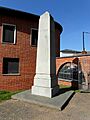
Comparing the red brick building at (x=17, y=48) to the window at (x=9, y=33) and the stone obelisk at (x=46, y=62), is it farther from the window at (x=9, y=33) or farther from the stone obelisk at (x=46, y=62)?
the stone obelisk at (x=46, y=62)

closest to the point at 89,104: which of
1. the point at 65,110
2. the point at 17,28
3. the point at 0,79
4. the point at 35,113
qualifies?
the point at 65,110

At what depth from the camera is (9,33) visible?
44.3ft

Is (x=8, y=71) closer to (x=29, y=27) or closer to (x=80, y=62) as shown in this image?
(x=29, y=27)

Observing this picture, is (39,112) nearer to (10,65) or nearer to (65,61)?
(10,65)

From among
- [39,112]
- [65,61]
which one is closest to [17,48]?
[65,61]

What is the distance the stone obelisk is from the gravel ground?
1.46m

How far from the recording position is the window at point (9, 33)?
1327cm

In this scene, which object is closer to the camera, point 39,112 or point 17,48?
point 39,112

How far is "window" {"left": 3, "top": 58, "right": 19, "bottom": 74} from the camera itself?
43.2ft

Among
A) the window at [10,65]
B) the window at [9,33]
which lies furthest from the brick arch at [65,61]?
the window at [9,33]

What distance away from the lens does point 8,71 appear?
13281mm

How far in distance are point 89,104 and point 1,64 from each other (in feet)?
24.5

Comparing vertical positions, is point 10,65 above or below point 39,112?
above

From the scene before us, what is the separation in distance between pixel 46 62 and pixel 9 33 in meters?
5.53
